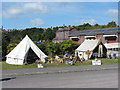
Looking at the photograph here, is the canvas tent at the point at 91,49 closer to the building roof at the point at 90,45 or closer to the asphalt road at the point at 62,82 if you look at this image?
the building roof at the point at 90,45

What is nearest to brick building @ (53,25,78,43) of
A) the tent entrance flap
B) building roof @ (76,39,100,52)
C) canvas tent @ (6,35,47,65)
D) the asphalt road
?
building roof @ (76,39,100,52)

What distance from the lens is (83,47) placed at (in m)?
32.8

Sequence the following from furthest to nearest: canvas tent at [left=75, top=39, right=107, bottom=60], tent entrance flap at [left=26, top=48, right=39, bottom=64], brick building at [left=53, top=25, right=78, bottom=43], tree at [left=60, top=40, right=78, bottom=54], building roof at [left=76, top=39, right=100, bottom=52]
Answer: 1. brick building at [left=53, top=25, right=78, bottom=43]
2. tree at [left=60, top=40, right=78, bottom=54]
3. building roof at [left=76, top=39, right=100, bottom=52]
4. canvas tent at [left=75, top=39, right=107, bottom=60]
5. tent entrance flap at [left=26, top=48, right=39, bottom=64]

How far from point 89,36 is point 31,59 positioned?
33.2 metres

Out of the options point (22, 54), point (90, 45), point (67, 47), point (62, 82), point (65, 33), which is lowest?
point (62, 82)

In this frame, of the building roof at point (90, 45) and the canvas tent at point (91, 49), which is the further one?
the building roof at point (90, 45)

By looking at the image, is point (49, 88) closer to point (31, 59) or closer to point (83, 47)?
point (31, 59)

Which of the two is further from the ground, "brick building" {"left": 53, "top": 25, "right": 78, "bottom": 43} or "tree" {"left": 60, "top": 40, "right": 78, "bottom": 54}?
"brick building" {"left": 53, "top": 25, "right": 78, "bottom": 43}

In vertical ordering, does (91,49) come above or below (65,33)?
below

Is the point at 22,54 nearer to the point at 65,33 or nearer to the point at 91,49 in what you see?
the point at 91,49

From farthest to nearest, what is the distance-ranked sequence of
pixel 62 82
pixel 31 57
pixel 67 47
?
1. pixel 67 47
2. pixel 31 57
3. pixel 62 82

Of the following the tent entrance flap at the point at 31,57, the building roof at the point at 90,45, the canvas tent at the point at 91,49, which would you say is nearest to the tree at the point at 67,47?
the canvas tent at the point at 91,49

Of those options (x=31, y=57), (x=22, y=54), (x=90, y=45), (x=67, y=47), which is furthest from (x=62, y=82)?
(x=67, y=47)

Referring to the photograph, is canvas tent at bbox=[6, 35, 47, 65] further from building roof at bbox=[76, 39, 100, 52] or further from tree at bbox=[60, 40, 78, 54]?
building roof at bbox=[76, 39, 100, 52]
